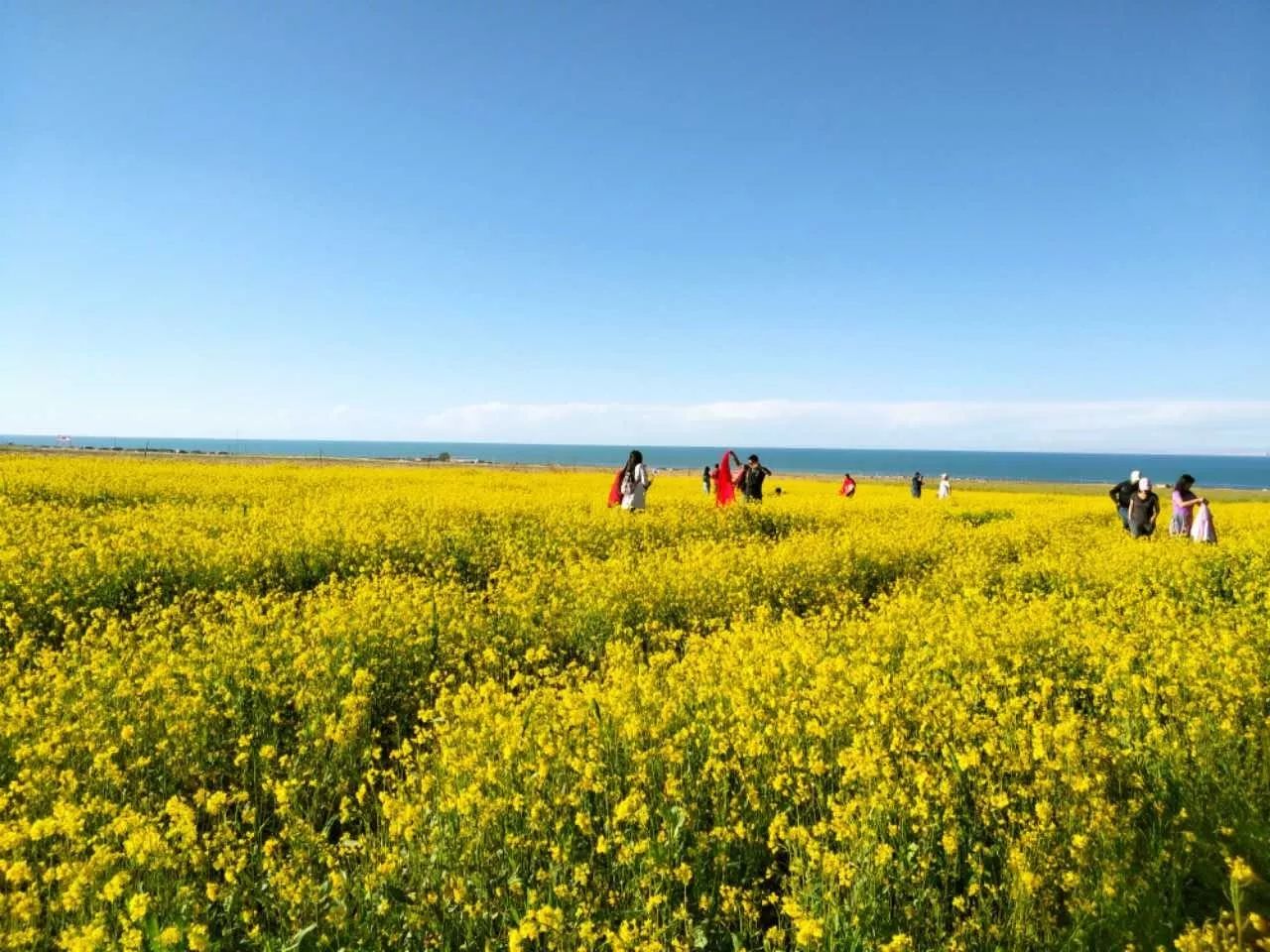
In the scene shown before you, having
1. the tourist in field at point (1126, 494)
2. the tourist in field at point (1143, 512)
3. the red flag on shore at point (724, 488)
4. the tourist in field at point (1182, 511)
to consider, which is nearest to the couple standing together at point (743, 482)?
the red flag on shore at point (724, 488)

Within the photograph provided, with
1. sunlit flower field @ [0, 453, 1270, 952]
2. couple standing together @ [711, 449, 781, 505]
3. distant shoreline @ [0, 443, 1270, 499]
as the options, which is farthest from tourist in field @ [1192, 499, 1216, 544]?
distant shoreline @ [0, 443, 1270, 499]

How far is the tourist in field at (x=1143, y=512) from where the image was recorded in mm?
13586

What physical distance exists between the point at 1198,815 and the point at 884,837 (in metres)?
1.61

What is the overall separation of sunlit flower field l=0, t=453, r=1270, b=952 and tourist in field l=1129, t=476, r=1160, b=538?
5.51m

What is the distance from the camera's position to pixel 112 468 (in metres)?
25.7

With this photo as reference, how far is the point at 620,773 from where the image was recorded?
4062 mm

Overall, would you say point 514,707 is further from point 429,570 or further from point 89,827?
point 429,570

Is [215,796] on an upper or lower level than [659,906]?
upper

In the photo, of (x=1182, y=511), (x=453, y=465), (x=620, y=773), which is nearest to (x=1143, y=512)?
(x=1182, y=511)

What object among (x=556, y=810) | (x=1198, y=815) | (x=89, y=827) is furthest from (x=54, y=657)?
(x=1198, y=815)

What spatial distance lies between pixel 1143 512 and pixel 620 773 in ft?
45.2

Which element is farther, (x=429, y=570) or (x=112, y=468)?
(x=112, y=468)

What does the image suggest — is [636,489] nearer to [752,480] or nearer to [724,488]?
[724,488]

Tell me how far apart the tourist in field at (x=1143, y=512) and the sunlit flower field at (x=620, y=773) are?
18.1 feet
